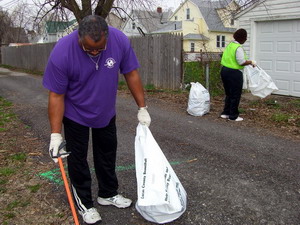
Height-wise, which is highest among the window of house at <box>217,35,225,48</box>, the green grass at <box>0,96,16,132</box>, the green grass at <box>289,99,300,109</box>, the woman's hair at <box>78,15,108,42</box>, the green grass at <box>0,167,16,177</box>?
the window of house at <box>217,35,225,48</box>

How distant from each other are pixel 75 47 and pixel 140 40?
400 inches

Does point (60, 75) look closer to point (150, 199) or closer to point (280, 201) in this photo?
point (150, 199)

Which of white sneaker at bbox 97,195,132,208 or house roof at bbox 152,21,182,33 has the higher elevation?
house roof at bbox 152,21,182,33

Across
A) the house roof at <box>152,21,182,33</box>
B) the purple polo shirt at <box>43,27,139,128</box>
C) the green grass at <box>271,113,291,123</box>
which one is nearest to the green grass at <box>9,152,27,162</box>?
the purple polo shirt at <box>43,27,139,128</box>

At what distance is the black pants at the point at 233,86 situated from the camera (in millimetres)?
6555

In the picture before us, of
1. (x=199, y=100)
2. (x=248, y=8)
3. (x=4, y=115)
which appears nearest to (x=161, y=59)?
(x=248, y=8)

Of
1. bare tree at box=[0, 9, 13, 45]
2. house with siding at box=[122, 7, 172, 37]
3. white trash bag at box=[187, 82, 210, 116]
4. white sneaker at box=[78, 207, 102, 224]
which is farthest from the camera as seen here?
bare tree at box=[0, 9, 13, 45]

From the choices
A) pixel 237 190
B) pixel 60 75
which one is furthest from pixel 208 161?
pixel 60 75

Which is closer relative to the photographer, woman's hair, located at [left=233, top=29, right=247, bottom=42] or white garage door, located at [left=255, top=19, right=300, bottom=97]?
woman's hair, located at [left=233, top=29, right=247, bottom=42]

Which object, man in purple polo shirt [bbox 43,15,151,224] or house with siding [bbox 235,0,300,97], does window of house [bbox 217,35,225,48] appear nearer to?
house with siding [bbox 235,0,300,97]

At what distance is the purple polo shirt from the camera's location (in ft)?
8.81

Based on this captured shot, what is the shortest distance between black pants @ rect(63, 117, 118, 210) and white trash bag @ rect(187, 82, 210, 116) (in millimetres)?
4258

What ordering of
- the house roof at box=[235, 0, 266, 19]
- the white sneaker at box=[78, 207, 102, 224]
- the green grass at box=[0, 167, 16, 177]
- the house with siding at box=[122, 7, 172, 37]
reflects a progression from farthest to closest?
the house with siding at box=[122, 7, 172, 37] < the house roof at box=[235, 0, 266, 19] < the green grass at box=[0, 167, 16, 177] < the white sneaker at box=[78, 207, 102, 224]

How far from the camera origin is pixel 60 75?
2678mm
